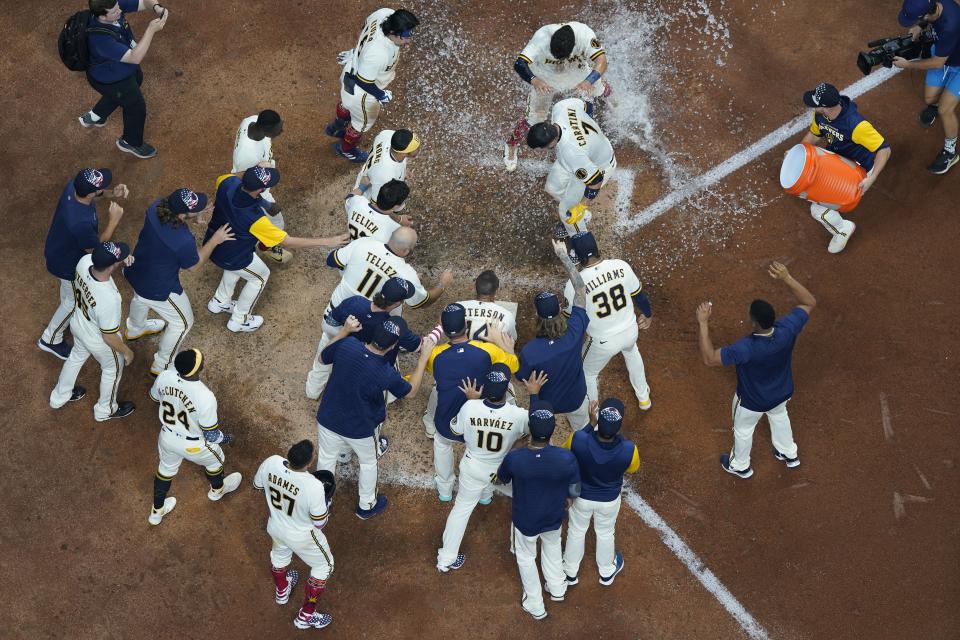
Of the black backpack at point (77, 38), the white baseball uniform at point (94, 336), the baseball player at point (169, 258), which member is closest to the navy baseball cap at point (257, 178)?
the baseball player at point (169, 258)

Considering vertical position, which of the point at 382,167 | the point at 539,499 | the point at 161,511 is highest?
the point at 382,167

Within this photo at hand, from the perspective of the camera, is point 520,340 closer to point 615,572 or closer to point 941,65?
point 615,572

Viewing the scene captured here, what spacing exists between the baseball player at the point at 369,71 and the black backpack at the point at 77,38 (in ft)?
8.34

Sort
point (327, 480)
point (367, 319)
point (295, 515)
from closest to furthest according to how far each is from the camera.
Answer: point (295, 515) < point (327, 480) < point (367, 319)

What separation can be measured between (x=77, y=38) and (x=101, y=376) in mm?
3660

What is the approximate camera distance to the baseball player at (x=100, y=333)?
31.1 ft

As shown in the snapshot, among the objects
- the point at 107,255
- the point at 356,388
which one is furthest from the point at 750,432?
the point at 107,255

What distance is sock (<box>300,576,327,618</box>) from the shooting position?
9.31 meters

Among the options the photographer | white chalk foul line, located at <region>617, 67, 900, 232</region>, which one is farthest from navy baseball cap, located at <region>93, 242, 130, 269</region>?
the photographer

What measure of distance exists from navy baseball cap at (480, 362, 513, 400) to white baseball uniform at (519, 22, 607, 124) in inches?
145

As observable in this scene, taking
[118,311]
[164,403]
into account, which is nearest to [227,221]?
[118,311]

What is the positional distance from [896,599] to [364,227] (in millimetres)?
6350

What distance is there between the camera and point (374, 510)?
9.99 m

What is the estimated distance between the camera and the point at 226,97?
1216cm
